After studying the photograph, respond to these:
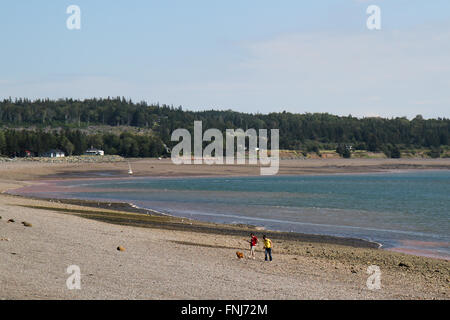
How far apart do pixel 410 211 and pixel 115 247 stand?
31598 millimetres

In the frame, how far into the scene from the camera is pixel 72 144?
150m

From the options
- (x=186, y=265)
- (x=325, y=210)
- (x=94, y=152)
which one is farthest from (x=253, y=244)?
(x=94, y=152)

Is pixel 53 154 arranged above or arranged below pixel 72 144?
below

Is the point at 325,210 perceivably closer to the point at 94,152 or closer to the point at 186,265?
the point at 186,265

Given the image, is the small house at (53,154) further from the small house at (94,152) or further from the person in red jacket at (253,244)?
the person in red jacket at (253,244)

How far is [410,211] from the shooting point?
46219mm

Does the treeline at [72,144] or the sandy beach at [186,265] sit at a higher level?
the treeline at [72,144]

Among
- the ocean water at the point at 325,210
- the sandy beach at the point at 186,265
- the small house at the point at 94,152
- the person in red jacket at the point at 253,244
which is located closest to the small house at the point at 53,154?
the small house at the point at 94,152

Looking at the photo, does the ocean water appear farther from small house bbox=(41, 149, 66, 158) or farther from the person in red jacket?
small house bbox=(41, 149, 66, 158)

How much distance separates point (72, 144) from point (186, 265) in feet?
452

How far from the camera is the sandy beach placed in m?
15.0

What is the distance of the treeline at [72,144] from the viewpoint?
139 metres

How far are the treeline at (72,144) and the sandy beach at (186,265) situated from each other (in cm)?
11658
